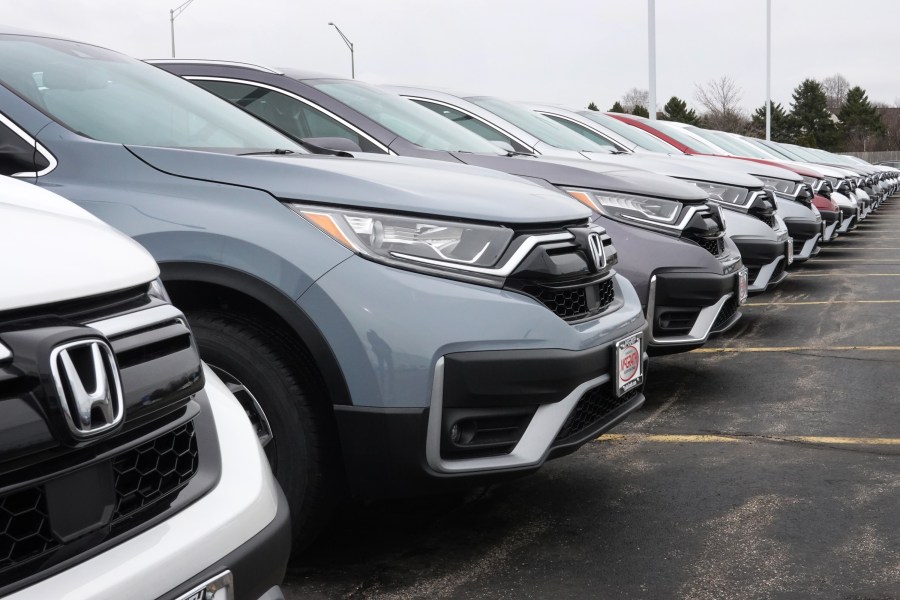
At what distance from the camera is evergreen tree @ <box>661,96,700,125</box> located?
287 ft

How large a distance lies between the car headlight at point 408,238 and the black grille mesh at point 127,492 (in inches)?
42.8

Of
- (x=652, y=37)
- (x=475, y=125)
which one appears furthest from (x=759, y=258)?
(x=652, y=37)

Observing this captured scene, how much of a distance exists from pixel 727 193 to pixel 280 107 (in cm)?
370

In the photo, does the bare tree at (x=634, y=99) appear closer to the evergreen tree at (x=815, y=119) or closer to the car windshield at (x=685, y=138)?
the evergreen tree at (x=815, y=119)

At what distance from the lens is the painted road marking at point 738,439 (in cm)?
450

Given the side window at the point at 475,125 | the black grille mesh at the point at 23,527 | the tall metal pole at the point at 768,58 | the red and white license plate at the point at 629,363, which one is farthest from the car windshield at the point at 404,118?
the tall metal pole at the point at 768,58

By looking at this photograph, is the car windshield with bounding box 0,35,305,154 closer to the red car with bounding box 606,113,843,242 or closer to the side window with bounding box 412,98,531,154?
the side window with bounding box 412,98,531,154

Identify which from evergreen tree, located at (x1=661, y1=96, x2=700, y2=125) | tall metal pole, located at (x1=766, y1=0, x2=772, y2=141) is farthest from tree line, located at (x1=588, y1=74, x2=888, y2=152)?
tall metal pole, located at (x1=766, y1=0, x2=772, y2=141)

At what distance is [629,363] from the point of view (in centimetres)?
341

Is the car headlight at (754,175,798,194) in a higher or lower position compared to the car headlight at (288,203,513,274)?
lower

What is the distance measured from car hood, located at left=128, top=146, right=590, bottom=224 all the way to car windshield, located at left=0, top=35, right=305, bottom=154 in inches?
13.2

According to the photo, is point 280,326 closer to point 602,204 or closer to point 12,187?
point 12,187

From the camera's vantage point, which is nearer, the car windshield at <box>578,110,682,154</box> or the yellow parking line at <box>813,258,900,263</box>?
the car windshield at <box>578,110,682,154</box>

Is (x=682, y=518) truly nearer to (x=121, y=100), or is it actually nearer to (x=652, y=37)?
(x=121, y=100)
